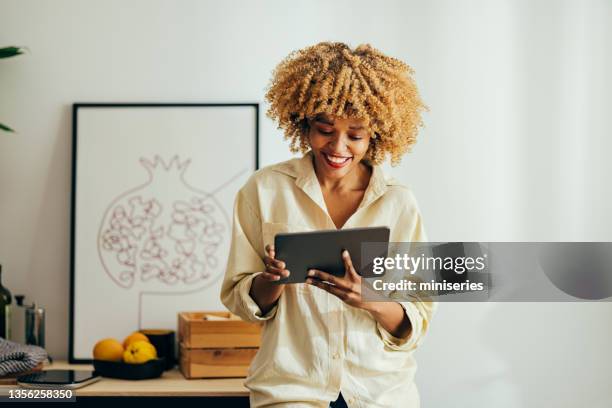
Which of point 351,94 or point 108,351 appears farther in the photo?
point 108,351

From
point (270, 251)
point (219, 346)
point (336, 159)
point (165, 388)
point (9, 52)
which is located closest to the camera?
point (270, 251)

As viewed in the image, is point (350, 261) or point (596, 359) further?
point (596, 359)

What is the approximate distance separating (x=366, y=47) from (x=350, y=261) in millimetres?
492

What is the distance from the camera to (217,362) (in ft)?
6.86

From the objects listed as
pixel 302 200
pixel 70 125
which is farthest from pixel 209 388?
pixel 70 125

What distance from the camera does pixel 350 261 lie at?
1.43m

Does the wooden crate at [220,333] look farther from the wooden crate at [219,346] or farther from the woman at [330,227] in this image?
the woman at [330,227]

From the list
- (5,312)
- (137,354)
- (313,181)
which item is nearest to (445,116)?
(313,181)

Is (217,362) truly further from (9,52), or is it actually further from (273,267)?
(9,52)

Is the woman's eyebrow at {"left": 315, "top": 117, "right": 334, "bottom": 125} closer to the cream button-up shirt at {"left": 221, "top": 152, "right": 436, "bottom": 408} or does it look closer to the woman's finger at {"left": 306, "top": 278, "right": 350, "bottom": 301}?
the cream button-up shirt at {"left": 221, "top": 152, "right": 436, "bottom": 408}

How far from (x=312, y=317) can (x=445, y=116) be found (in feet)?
3.52

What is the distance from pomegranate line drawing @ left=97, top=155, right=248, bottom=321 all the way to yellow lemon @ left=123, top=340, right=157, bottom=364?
265 millimetres

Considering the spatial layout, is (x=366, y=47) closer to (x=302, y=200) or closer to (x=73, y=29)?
(x=302, y=200)

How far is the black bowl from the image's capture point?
208 cm
